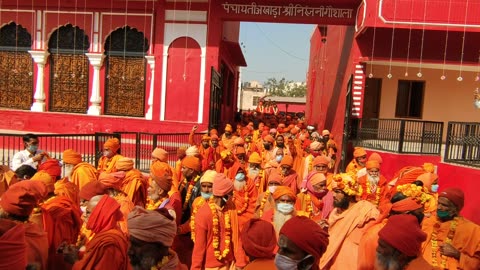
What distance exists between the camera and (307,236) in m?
2.55

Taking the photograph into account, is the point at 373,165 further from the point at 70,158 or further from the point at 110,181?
the point at 70,158

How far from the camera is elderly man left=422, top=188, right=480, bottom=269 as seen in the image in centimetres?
372

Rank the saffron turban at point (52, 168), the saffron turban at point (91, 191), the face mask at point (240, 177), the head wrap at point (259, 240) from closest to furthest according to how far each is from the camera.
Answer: the head wrap at point (259, 240) → the saffron turban at point (91, 191) → the saffron turban at point (52, 168) → the face mask at point (240, 177)

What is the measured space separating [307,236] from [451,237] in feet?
6.96

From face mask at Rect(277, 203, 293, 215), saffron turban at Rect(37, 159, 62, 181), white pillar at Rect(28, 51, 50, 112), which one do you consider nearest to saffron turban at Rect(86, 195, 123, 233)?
face mask at Rect(277, 203, 293, 215)

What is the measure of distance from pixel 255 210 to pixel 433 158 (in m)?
7.37

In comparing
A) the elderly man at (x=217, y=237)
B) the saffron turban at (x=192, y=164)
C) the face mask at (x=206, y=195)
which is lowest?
the elderly man at (x=217, y=237)

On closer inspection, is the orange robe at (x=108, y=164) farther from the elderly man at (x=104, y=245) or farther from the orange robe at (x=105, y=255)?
the orange robe at (x=105, y=255)

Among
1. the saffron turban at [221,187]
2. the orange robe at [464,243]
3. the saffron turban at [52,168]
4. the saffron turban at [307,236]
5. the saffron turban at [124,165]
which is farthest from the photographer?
the saffron turban at [124,165]

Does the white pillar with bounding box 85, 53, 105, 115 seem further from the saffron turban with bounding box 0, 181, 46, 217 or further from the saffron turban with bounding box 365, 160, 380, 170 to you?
the saffron turban with bounding box 0, 181, 46, 217

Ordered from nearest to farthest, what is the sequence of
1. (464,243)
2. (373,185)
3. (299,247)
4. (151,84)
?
(299,247) < (464,243) < (373,185) < (151,84)

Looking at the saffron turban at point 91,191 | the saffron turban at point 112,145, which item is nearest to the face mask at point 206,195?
the saffron turban at point 91,191

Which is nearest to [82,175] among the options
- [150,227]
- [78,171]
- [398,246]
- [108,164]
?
[78,171]

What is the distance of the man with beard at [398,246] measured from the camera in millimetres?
2654
